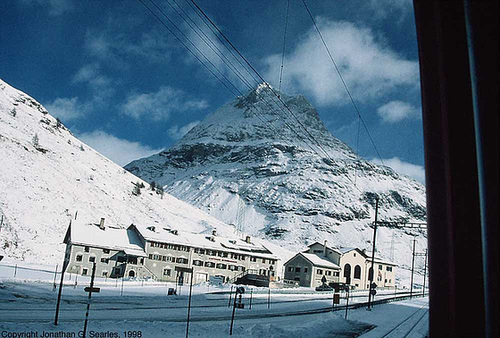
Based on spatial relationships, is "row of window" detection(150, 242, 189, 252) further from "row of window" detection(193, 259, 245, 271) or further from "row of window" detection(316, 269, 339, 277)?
"row of window" detection(316, 269, 339, 277)

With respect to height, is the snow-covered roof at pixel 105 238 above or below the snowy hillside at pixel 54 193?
below

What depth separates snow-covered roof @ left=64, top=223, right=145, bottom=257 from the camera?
208 ft

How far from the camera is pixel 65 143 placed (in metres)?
153

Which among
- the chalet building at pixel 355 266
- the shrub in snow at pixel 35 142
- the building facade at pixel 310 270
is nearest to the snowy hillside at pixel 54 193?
the shrub in snow at pixel 35 142

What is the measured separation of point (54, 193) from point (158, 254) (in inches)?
1889

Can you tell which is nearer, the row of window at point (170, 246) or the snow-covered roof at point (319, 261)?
the row of window at point (170, 246)

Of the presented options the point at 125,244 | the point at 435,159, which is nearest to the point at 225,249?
the point at 125,244

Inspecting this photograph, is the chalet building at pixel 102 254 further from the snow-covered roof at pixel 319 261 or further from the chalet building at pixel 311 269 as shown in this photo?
the snow-covered roof at pixel 319 261

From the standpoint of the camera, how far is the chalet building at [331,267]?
3169 inches

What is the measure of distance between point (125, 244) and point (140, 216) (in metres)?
53.0

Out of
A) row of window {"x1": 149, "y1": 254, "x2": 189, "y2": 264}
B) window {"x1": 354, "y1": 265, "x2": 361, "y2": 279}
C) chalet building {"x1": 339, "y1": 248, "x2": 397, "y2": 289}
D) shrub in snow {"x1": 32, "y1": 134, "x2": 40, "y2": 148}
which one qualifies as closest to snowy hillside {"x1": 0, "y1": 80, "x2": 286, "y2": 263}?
shrub in snow {"x1": 32, "y1": 134, "x2": 40, "y2": 148}

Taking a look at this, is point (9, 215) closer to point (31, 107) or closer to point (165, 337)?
point (165, 337)

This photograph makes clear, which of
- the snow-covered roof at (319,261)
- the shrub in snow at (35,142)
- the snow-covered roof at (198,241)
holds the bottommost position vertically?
the snow-covered roof at (319,261)

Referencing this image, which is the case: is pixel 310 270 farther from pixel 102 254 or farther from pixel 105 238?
pixel 102 254
